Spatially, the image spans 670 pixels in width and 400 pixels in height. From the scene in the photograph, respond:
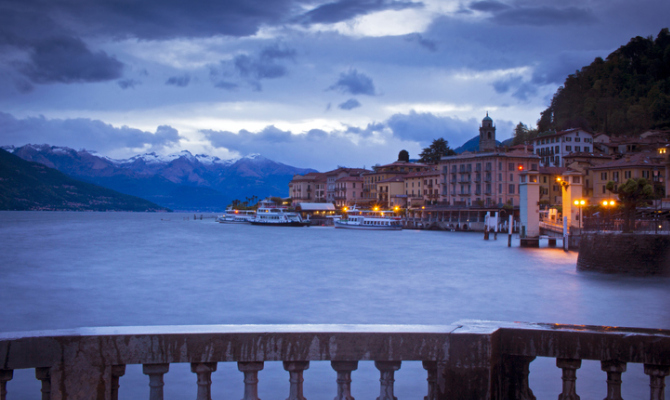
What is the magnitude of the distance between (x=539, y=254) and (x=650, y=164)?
104ft

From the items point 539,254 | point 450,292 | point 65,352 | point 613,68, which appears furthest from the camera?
point 613,68

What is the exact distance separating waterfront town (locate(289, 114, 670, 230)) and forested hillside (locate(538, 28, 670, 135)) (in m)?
8.48

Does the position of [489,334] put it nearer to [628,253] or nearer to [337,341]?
[337,341]

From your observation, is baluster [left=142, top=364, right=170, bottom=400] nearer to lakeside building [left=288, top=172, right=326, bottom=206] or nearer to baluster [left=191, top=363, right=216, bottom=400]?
baluster [left=191, top=363, right=216, bottom=400]

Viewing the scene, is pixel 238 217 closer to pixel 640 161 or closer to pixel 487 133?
pixel 487 133

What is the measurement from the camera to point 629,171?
247 feet

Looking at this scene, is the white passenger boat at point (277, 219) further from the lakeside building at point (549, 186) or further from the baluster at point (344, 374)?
the baluster at point (344, 374)

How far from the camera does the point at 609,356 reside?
4.69 m

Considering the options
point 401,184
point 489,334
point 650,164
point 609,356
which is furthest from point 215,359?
point 401,184

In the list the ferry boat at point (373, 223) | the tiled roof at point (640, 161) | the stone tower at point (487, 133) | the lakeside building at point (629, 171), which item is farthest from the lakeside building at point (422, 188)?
the tiled roof at point (640, 161)

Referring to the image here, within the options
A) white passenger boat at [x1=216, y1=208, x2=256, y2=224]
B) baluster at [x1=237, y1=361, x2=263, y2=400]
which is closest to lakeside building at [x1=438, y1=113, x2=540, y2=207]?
white passenger boat at [x1=216, y1=208, x2=256, y2=224]

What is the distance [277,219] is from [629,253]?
103280 mm

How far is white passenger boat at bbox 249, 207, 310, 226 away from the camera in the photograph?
12737 centimetres

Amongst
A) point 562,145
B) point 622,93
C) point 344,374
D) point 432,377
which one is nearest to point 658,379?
point 432,377
